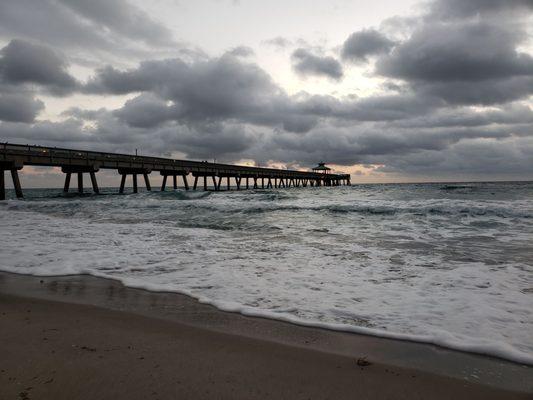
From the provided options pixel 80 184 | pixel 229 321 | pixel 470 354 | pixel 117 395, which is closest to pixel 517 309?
pixel 470 354

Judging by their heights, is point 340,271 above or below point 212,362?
below

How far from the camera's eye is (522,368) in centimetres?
233

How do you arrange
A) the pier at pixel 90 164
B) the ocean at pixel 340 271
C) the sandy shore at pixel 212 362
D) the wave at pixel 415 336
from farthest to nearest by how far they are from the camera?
the pier at pixel 90 164, the ocean at pixel 340 271, the wave at pixel 415 336, the sandy shore at pixel 212 362

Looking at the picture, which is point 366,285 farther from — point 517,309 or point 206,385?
point 206,385

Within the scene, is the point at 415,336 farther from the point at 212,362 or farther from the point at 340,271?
the point at 340,271

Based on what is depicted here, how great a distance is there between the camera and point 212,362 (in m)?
2.26

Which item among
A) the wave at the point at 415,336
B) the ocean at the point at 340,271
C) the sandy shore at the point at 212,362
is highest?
the sandy shore at the point at 212,362

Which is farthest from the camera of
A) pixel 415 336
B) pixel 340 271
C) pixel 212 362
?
pixel 340 271

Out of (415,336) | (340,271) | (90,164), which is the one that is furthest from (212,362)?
(90,164)

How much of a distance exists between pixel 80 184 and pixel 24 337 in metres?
37.2

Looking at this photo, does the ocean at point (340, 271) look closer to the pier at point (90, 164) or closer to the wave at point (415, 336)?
the wave at point (415, 336)

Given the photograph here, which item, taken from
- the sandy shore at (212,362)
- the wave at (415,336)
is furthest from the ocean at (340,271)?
the sandy shore at (212,362)

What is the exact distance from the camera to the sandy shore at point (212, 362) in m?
1.93

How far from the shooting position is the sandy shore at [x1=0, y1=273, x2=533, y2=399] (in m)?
1.93
